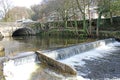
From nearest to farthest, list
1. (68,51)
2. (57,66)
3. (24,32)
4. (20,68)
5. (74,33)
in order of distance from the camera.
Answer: (57,66) → (20,68) → (68,51) → (74,33) → (24,32)

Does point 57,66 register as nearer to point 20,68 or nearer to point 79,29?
point 20,68

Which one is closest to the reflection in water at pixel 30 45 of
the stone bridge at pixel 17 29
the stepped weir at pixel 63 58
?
the stepped weir at pixel 63 58

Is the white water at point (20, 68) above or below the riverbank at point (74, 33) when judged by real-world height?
below

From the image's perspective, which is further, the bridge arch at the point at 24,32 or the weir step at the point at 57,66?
the bridge arch at the point at 24,32

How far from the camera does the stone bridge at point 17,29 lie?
42.5 meters

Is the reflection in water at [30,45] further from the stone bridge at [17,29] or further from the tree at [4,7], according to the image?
the tree at [4,7]

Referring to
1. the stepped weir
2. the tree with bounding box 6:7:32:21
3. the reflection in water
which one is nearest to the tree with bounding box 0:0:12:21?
the tree with bounding box 6:7:32:21

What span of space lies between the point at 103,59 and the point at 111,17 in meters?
20.7

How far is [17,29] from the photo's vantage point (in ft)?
146

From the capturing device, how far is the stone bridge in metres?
42.5

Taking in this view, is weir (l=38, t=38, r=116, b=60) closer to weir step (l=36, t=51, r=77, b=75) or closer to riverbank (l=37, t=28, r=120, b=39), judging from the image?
weir step (l=36, t=51, r=77, b=75)

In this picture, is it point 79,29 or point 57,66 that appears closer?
point 57,66

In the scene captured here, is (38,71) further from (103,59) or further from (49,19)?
(49,19)

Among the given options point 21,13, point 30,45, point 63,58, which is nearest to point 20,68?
point 63,58
